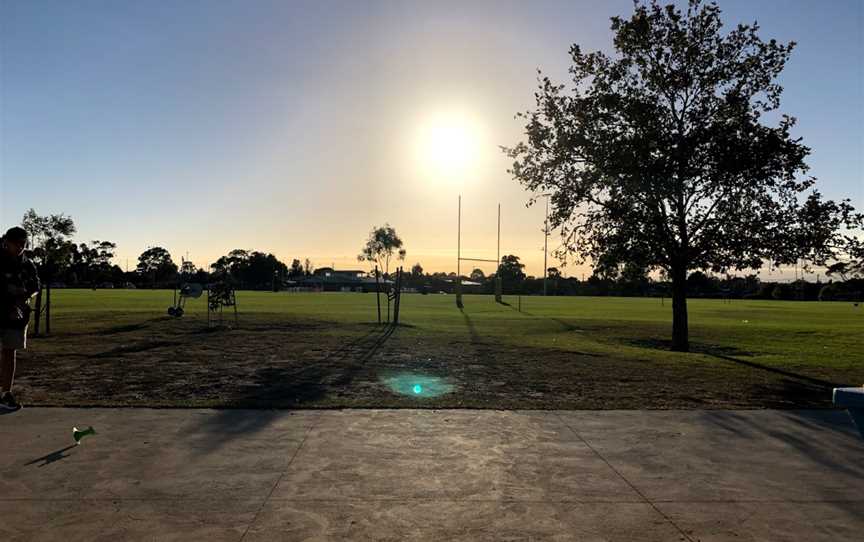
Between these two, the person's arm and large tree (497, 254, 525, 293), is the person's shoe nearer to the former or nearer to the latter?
the person's arm

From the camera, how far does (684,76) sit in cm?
1767

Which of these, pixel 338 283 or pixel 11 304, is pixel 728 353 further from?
pixel 338 283

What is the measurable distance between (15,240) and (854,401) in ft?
29.4

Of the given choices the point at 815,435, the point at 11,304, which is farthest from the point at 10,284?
the point at 815,435

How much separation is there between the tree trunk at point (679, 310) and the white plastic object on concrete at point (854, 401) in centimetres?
1531

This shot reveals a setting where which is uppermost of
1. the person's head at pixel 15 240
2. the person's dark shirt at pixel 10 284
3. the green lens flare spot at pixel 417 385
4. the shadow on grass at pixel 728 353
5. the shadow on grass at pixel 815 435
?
the person's head at pixel 15 240

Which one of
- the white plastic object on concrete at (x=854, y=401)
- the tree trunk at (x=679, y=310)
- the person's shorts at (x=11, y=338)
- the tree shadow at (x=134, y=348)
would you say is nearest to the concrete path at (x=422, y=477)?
the white plastic object on concrete at (x=854, y=401)

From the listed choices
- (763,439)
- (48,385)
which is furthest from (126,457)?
(763,439)

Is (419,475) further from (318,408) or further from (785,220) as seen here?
(785,220)

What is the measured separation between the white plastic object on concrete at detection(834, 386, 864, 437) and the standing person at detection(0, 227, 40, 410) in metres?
8.53

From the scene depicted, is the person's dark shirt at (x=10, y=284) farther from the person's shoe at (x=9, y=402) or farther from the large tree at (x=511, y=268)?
the large tree at (x=511, y=268)

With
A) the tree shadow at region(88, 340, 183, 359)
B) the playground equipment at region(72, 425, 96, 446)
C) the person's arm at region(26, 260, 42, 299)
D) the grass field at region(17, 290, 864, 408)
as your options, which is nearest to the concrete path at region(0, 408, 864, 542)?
the playground equipment at region(72, 425, 96, 446)

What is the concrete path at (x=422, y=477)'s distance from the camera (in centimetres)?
386

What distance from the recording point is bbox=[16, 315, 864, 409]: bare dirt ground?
820cm
